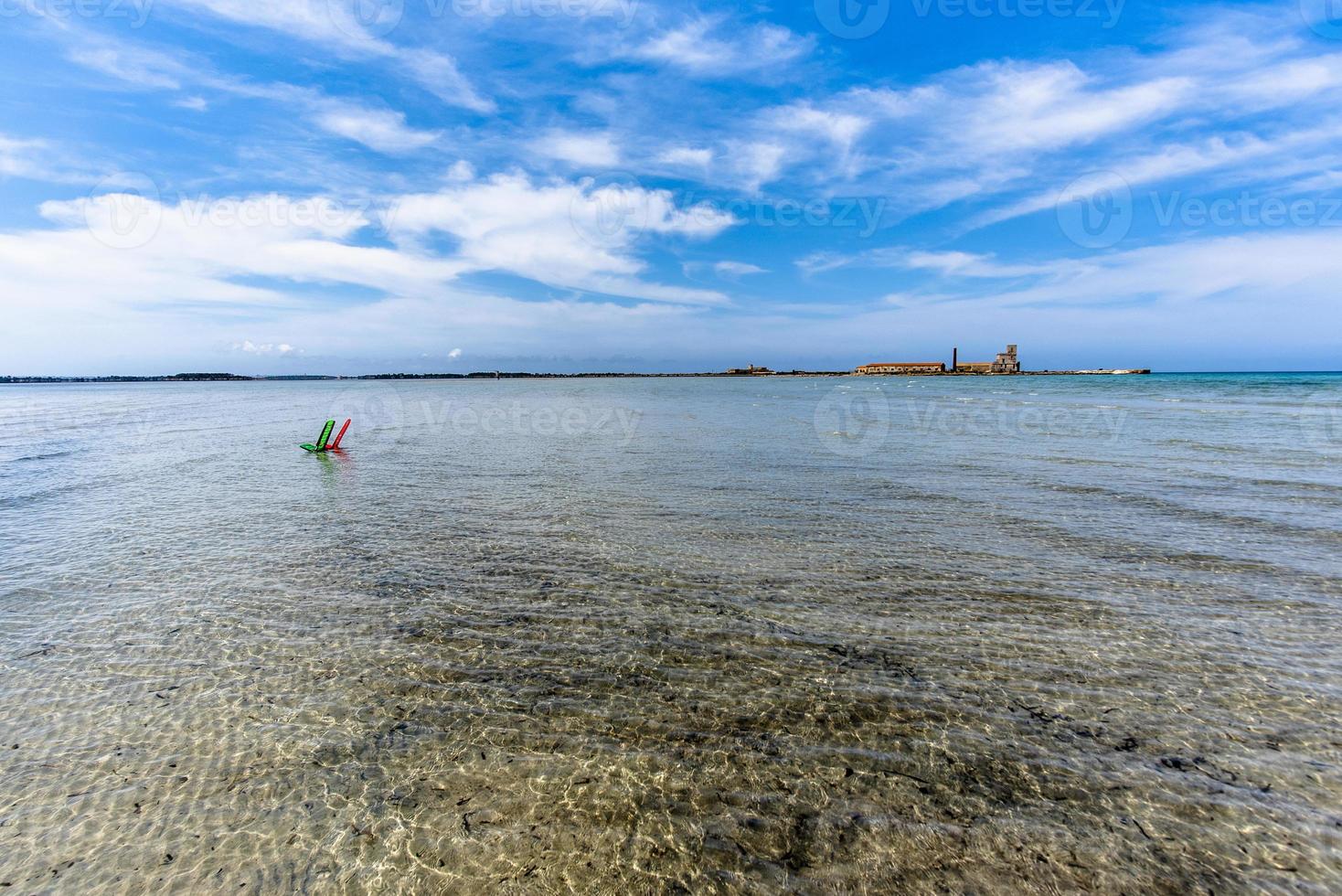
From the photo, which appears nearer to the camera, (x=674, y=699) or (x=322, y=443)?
(x=674, y=699)

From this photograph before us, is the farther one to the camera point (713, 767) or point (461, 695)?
point (461, 695)

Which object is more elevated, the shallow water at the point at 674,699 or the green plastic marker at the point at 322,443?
the green plastic marker at the point at 322,443

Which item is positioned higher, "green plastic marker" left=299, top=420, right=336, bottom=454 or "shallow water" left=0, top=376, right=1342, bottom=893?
"green plastic marker" left=299, top=420, right=336, bottom=454

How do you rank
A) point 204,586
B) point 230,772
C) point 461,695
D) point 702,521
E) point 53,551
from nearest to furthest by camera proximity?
1. point 230,772
2. point 461,695
3. point 204,586
4. point 53,551
5. point 702,521

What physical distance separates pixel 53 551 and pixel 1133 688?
15604mm

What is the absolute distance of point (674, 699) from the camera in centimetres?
534

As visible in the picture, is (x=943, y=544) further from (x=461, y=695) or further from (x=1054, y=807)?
(x=461, y=695)

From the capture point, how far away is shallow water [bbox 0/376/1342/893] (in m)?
3.68

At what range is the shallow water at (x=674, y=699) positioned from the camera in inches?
145

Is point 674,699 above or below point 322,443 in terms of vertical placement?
below

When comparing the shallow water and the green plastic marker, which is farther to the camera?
the green plastic marker

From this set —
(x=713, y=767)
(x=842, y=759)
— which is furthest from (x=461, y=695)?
(x=842, y=759)

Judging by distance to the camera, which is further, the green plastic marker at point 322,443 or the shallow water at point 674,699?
the green plastic marker at point 322,443

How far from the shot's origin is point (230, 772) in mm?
4363
